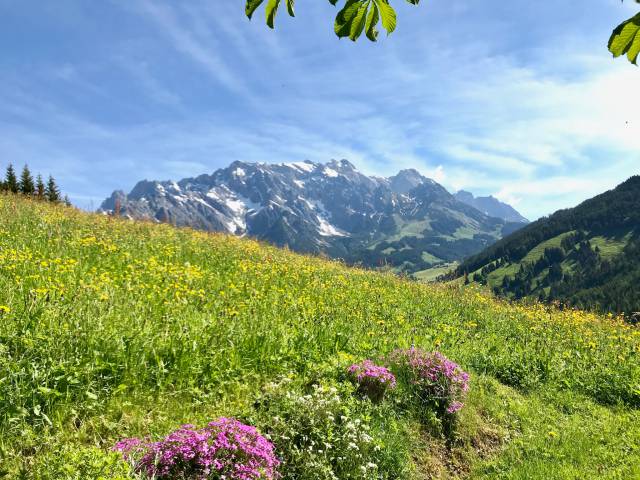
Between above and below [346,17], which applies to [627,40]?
below

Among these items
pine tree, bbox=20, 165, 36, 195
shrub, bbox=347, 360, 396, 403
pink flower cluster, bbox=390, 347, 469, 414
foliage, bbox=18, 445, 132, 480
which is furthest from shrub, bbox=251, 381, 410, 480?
pine tree, bbox=20, 165, 36, 195

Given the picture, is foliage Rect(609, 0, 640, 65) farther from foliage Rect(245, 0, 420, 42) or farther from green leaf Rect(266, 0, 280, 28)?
green leaf Rect(266, 0, 280, 28)

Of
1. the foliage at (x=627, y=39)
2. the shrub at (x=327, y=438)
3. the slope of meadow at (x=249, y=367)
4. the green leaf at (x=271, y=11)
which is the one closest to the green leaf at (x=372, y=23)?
the green leaf at (x=271, y=11)

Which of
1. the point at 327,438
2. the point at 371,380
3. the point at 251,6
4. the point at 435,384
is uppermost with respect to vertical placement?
the point at 251,6

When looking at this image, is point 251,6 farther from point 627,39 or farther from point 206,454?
point 206,454

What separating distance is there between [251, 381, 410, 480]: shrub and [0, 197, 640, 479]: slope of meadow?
0.04m

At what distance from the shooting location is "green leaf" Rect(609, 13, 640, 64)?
6.83 feet

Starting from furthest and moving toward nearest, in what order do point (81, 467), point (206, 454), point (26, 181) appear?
1. point (26, 181)
2. point (206, 454)
3. point (81, 467)

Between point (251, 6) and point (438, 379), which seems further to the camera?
point (438, 379)

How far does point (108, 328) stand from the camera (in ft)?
20.2

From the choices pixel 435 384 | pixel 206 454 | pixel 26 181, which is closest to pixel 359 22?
pixel 206 454

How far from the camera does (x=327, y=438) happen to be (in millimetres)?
5453

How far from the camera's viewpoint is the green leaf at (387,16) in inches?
85.4

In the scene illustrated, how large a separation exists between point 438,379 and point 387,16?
22.2 ft
